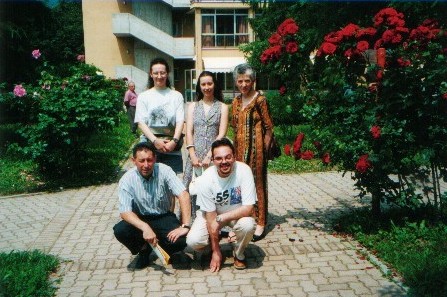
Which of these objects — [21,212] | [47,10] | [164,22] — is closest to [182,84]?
[164,22]

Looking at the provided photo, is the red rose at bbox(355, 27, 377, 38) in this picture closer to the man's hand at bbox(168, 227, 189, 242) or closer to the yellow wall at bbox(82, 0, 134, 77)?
the man's hand at bbox(168, 227, 189, 242)

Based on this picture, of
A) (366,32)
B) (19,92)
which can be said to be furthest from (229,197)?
(19,92)

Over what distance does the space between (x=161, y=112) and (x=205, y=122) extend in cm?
56

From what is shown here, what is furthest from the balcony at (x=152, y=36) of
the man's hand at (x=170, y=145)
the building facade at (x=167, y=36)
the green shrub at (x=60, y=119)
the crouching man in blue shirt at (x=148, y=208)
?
the crouching man in blue shirt at (x=148, y=208)

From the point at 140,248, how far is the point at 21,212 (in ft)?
10.8

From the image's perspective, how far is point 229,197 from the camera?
183 inches

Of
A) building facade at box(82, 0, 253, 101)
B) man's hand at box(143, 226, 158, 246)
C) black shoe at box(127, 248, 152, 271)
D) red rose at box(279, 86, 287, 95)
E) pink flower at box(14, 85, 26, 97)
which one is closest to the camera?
man's hand at box(143, 226, 158, 246)

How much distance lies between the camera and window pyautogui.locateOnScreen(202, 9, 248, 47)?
31645mm

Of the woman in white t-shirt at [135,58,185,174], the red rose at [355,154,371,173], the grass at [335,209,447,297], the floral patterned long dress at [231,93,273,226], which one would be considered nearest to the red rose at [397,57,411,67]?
the red rose at [355,154,371,173]

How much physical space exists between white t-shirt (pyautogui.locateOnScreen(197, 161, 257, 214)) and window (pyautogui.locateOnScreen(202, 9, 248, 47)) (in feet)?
93.2

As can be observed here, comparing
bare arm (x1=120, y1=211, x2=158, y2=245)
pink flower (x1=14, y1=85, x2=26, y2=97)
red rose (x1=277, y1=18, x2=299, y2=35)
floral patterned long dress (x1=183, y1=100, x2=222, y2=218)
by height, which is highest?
red rose (x1=277, y1=18, x2=299, y2=35)

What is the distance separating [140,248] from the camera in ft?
15.7

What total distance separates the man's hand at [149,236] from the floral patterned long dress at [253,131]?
1.50 metres

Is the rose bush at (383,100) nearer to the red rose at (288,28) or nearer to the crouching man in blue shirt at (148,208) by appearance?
the red rose at (288,28)
